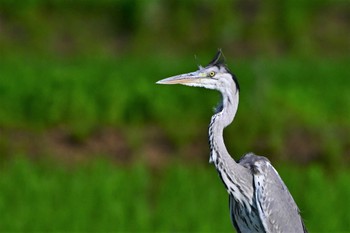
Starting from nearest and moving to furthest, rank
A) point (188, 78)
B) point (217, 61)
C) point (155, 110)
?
point (188, 78) → point (217, 61) → point (155, 110)

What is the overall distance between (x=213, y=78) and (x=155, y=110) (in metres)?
6.83

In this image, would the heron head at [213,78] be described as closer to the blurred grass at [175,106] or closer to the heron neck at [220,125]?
the heron neck at [220,125]

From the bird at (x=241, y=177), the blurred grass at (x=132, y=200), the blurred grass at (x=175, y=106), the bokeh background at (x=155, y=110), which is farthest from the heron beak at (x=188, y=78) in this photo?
the blurred grass at (x=175, y=106)

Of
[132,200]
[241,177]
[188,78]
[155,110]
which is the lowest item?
[132,200]

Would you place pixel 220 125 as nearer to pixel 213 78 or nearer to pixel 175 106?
pixel 213 78

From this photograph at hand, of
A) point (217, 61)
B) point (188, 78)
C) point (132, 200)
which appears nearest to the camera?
point (188, 78)

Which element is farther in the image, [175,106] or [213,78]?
[175,106]

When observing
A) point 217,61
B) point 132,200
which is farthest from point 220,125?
point 132,200

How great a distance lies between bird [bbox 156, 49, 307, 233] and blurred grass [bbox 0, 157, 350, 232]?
3.04 meters

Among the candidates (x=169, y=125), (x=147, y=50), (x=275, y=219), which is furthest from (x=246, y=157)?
(x=147, y=50)

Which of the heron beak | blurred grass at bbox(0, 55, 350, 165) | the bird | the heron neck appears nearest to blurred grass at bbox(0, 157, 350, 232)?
blurred grass at bbox(0, 55, 350, 165)

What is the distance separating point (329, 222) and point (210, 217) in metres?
0.98

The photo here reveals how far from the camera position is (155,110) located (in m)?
12.9

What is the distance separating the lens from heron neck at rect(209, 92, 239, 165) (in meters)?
6.03
